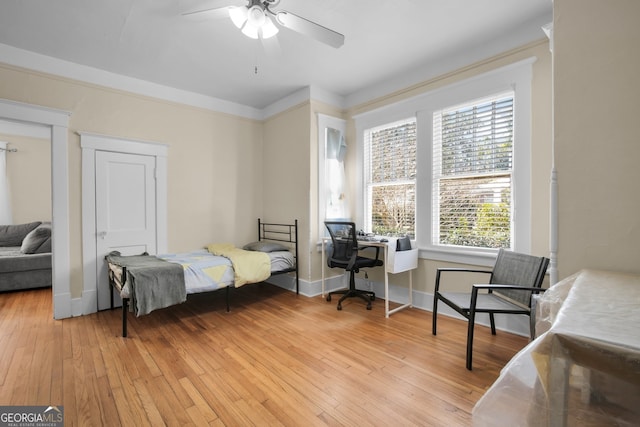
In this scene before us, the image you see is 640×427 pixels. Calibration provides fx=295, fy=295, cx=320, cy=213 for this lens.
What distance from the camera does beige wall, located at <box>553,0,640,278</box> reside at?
4.59 ft

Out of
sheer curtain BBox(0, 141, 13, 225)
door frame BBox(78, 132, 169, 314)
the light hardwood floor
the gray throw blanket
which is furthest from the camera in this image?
sheer curtain BBox(0, 141, 13, 225)

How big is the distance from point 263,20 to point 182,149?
2412mm

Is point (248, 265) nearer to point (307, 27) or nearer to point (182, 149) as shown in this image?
point (182, 149)

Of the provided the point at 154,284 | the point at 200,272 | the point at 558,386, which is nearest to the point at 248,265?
the point at 200,272

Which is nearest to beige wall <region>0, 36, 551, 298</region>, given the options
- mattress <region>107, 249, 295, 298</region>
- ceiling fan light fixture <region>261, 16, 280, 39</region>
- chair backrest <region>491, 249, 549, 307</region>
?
chair backrest <region>491, 249, 549, 307</region>

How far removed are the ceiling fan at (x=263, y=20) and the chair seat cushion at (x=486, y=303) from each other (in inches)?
89.7


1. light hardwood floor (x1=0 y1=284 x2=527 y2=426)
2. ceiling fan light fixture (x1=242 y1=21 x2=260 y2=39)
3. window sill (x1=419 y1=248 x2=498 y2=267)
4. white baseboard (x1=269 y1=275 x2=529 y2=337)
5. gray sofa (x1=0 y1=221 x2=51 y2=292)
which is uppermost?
ceiling fan light fixture (x1=242 y1=21 x2=260 y2=39)

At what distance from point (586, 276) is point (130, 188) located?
4.22 meters

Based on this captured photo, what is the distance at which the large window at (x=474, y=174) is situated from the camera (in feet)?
9.31

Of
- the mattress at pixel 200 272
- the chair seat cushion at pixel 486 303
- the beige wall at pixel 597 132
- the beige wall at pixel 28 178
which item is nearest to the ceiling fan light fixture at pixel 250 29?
the beige wall at pixel 597 132

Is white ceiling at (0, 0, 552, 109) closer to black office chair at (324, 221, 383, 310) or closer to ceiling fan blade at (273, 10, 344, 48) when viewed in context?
ceiling fan blade at (273, 10, 344, 48)

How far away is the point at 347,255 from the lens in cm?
355

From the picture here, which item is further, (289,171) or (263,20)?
(289,171)

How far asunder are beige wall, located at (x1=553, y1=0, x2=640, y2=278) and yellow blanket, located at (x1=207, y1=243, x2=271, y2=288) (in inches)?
112
